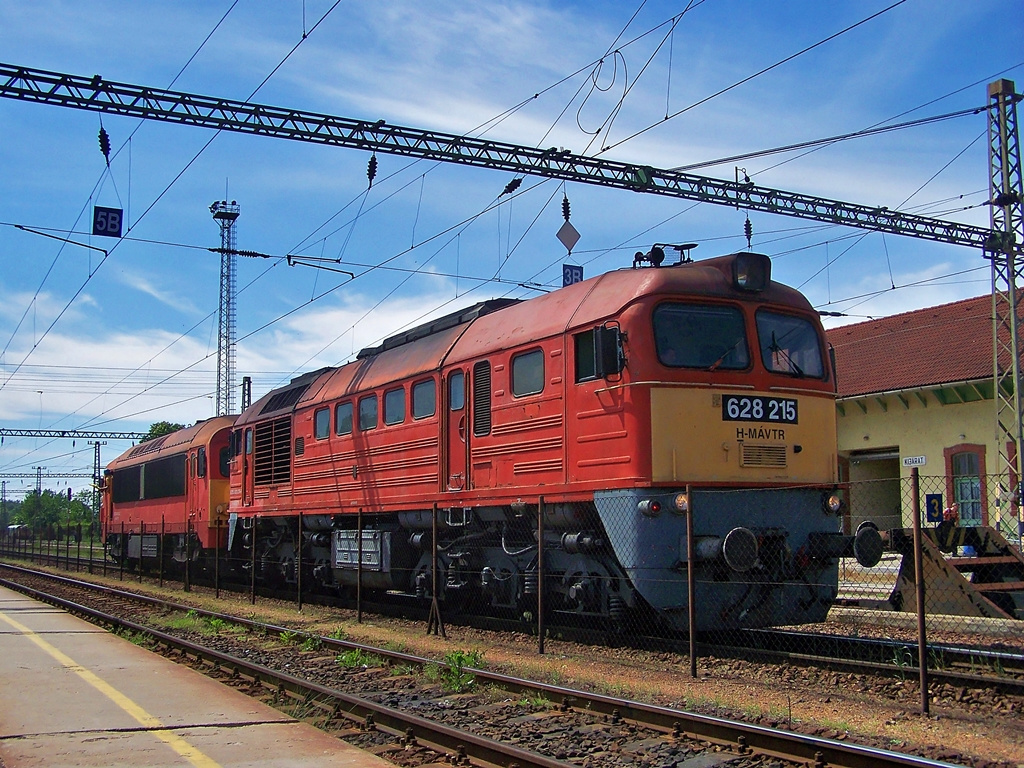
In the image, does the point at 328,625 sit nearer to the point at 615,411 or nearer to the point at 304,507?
the point at 304,507

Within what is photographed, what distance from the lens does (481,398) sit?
12.9 metres

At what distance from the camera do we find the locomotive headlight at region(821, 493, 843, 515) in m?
11.0

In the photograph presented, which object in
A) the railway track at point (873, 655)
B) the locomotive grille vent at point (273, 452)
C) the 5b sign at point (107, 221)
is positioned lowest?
the railway track at point (873, 655)

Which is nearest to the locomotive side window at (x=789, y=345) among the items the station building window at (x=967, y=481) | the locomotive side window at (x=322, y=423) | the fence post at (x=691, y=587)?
the fence post at (x=691, y=587)

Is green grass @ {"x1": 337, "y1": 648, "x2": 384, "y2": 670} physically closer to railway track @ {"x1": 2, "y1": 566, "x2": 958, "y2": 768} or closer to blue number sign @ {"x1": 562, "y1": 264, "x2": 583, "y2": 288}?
railway track @ {"x1": 2, "y1": 566, "x2": 958, "y2": 768}

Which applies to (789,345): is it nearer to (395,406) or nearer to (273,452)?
(395,406)

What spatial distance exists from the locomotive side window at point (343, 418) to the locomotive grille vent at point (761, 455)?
302 inches

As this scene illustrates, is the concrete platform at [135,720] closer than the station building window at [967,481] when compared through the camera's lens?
Yes

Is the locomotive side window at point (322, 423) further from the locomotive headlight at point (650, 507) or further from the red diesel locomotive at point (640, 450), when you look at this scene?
the locomotive headlight at point (650, 507)

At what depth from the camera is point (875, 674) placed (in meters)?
9.05

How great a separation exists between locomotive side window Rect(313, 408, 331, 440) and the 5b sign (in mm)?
5847

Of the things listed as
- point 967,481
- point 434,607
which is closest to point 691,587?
point 434,607

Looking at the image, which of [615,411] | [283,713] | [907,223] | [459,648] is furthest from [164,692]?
[907,223]

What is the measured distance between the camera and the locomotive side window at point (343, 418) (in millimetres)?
16562
